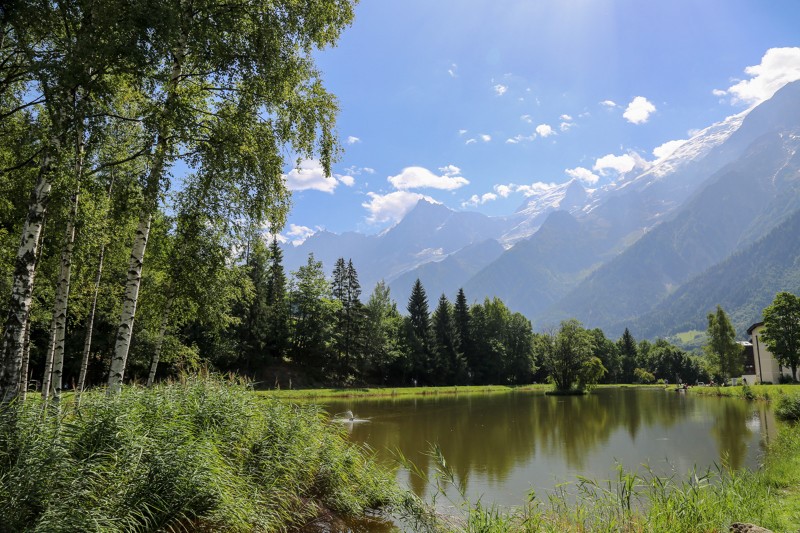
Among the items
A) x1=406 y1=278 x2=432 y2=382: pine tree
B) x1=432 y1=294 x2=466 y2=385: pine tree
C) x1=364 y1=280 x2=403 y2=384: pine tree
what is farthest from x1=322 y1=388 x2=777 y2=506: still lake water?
x1=432 y1=294 x2=466 y2=385: pine tree

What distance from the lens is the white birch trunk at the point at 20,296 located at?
6.98 meters

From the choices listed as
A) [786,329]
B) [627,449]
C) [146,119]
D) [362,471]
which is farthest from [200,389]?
[786,329]

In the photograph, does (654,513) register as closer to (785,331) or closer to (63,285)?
(63,285)

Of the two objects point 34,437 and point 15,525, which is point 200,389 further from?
point 15,525

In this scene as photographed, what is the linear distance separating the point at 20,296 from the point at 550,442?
20038 millimetres

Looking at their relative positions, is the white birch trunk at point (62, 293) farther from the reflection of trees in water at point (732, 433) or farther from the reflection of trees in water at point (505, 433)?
the reflection of trees in water at point (732, 433)

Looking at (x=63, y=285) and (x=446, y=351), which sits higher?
(x=63, y=285)

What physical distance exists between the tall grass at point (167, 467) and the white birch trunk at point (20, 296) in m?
0.90

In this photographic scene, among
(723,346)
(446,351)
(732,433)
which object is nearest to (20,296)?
(732,433)

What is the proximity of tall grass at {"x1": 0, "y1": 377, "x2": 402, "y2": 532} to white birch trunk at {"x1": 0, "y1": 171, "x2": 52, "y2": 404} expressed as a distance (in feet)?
2.95

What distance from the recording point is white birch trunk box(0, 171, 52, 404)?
22.9ft

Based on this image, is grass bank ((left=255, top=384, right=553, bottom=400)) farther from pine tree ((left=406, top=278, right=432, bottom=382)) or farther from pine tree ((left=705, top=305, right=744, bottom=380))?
pine tree ((left=705, top=305, right=744, bottom=380))

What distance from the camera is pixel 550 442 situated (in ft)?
68.3

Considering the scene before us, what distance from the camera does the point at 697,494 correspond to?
7.18 meters
